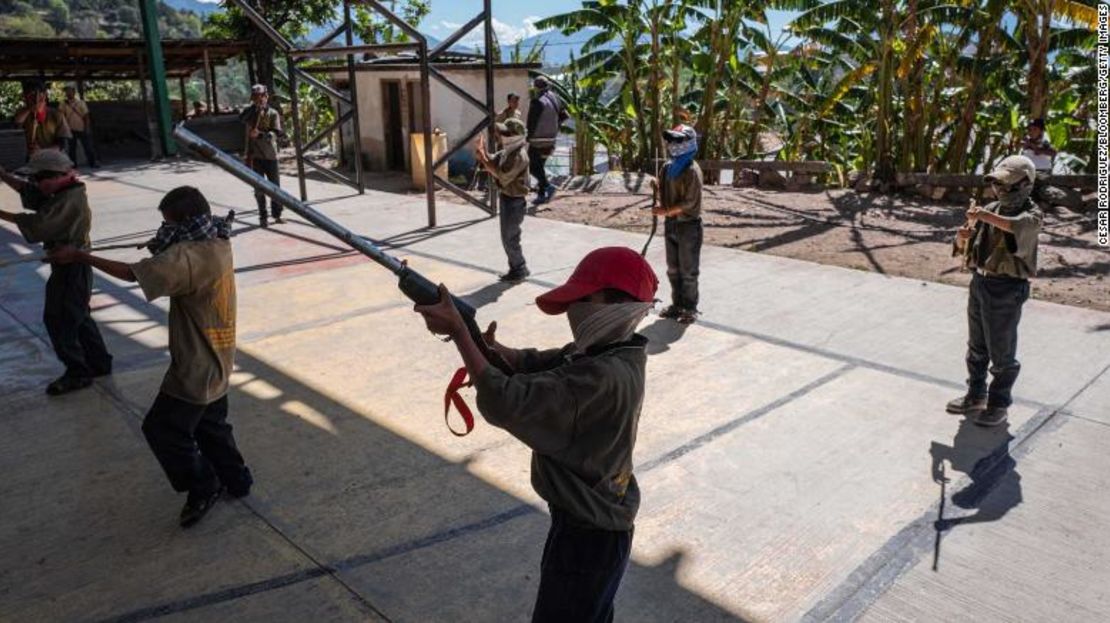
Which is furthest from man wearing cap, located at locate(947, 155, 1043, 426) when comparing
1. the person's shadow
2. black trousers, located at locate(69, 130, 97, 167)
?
black trousers, located at locate(69, 130, 97, 167)

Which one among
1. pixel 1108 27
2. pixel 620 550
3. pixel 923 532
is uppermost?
pixel 1108 27

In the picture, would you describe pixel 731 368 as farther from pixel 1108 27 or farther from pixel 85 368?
pixel 1108 27

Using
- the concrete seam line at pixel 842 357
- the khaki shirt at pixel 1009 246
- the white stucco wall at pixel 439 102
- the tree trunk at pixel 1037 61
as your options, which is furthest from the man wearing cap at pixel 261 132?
the tree trunk at pixel 1037 61

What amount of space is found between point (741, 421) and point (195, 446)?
9.92ft

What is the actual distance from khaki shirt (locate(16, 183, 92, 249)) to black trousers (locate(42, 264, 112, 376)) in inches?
7.5

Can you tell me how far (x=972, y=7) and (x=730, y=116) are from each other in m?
5.61

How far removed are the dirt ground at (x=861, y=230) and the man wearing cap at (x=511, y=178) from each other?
9.91 feet

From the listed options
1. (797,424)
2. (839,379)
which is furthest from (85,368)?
(839,379)

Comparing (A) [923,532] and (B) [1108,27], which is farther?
(B) [1108,27]

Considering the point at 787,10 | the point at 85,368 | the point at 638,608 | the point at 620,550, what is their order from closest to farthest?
1. the point at 620,550
2. the point at 638,608
3. the point at 85,368
4. the point at 787,10

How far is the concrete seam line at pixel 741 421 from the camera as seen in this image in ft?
15.3

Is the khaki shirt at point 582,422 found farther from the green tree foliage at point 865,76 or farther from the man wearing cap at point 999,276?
the green tree foliage at point 865,76

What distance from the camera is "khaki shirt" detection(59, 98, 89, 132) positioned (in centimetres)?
1638

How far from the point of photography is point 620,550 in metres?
2.59
